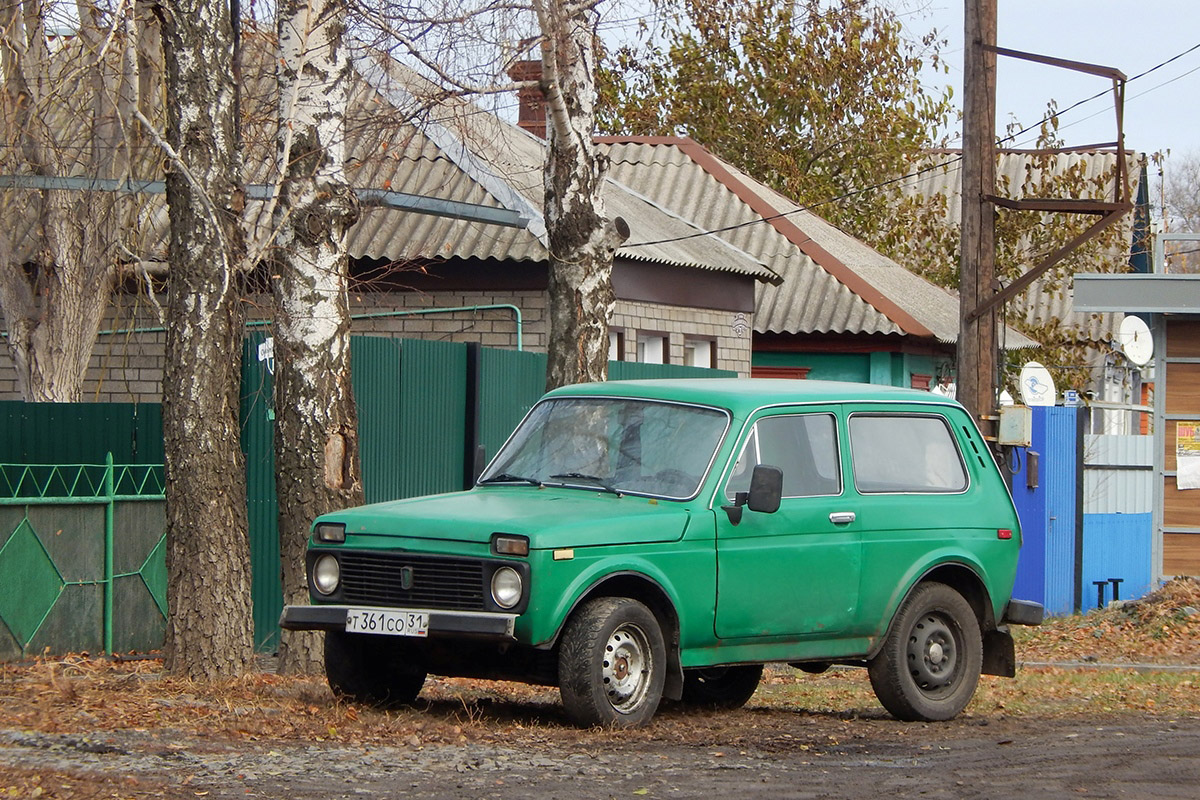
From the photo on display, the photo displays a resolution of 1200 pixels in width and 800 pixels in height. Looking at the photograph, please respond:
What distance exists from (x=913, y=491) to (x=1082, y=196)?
2871 cm

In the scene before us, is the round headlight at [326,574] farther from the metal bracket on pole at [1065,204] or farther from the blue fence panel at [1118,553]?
the blue fence panel at [1118,553]

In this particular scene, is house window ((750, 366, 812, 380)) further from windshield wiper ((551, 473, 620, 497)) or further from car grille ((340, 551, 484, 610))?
car grille ((340, 551, 484, 610))

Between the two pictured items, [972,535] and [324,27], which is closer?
[972,535]

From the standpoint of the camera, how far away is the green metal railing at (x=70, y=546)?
11.8 metres

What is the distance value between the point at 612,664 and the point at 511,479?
4.72 ft

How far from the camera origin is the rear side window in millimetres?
9633

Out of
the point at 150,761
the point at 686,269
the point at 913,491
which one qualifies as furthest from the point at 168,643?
the point at 686,269

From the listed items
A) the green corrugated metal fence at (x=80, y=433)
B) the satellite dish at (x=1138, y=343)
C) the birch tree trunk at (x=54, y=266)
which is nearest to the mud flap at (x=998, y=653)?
the green corrugated metal fence at (x=80, y=433)

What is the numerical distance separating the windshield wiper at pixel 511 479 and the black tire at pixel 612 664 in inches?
41.8

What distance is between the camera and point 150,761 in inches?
273

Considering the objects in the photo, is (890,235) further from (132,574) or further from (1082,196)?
(132,574)

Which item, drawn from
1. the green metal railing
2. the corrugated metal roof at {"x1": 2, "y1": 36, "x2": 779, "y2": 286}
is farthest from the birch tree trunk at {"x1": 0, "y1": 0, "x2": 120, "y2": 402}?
the green metal railing

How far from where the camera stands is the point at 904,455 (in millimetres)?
9883

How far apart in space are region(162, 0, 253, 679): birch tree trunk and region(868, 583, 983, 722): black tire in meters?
3.76
